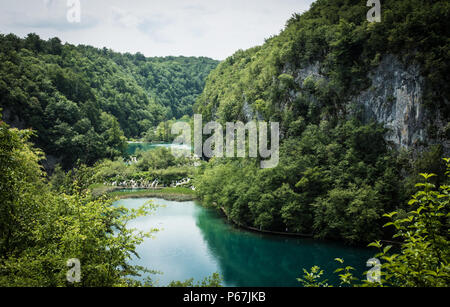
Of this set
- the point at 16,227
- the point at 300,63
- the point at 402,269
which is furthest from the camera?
the point at 300,63

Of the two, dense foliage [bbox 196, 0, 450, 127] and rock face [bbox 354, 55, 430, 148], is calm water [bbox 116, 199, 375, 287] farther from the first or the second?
dense foliage [bbox 196, 0, 450, 127]

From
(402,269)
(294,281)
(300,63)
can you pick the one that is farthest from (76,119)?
(402,269)

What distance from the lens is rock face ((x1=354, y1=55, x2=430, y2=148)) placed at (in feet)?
87.5

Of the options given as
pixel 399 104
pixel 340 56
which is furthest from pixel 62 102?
pixel 399 104

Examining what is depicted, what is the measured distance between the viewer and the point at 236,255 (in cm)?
2553

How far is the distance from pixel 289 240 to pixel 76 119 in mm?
46434

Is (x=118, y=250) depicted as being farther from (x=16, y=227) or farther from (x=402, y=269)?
(x=402, y=269)

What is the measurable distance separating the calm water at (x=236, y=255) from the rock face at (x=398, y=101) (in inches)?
365

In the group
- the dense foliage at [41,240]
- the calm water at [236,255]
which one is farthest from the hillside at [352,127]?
the dense foliage at [41,240]

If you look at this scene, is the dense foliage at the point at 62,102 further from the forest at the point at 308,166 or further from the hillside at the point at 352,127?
the hillside at the point at 352,127

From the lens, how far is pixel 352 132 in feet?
96.9

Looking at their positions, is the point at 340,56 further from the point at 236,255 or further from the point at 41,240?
the point at 41,240

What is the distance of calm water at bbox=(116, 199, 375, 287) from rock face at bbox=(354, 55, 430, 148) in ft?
30.4

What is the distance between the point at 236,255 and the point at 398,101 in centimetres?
1670
